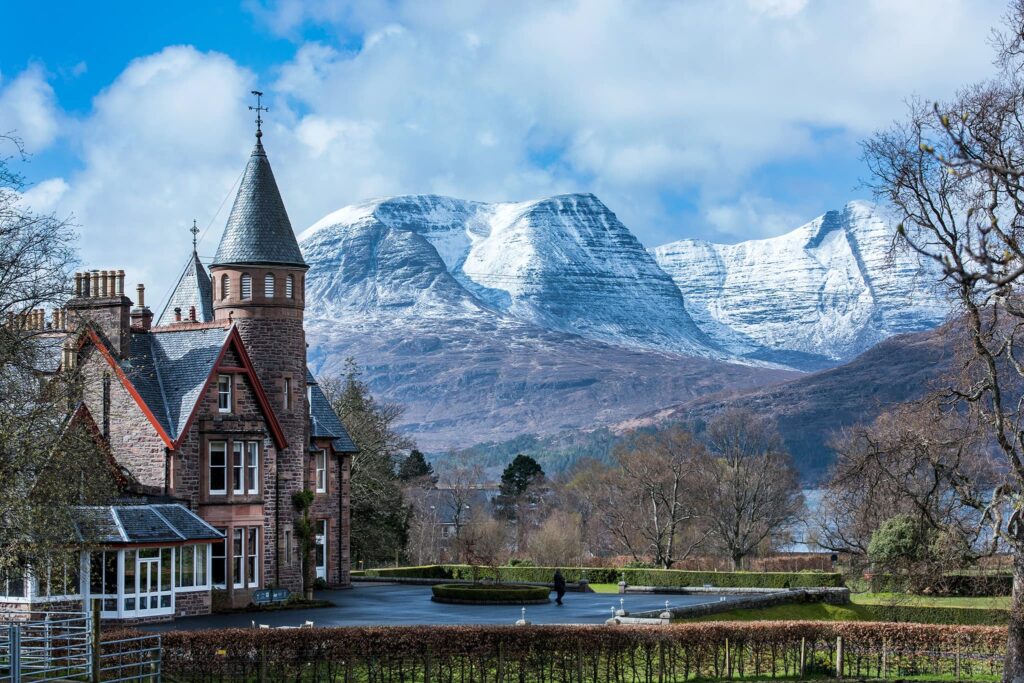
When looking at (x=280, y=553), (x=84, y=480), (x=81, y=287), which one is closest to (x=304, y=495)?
(x=280, y=553)

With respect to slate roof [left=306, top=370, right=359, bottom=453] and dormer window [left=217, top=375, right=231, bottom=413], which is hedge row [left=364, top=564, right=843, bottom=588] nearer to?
slate roof [left=306, top=370, right=359, bottom=453]

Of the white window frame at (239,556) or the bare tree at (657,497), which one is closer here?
the white window frame at (239,556)

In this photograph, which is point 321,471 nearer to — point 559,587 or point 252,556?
point 252,556

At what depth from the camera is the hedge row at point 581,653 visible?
95.0ft

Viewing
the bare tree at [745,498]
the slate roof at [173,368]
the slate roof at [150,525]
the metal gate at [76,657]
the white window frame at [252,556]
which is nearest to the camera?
the metal gate at [76,657]

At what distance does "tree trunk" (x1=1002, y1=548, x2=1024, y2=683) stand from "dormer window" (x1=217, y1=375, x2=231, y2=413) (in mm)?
26619

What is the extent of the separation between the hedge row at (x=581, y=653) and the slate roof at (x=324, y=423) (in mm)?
22628

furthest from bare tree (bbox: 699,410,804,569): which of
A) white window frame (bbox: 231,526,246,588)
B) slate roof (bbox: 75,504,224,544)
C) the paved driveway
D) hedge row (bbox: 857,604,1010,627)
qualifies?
slate roof (bbox: 75,504,224,544)

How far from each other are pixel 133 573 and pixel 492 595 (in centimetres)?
1315

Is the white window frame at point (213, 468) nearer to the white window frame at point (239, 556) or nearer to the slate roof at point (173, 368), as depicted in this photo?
the white window frame at point (239, 556)

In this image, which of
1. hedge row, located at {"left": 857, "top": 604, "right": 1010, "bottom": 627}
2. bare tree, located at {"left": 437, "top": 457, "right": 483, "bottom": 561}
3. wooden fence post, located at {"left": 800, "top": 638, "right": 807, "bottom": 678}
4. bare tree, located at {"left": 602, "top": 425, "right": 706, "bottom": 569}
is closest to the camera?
wooden fence post, located at {"left": 800, "top": 638, "right": 807, "bottom": 678}

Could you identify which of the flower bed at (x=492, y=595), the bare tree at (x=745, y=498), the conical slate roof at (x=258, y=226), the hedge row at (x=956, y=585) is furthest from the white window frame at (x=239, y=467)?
the bare tree at (x=745, y=498)

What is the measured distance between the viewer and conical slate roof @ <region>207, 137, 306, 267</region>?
47.2 meters

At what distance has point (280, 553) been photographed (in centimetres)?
4688
